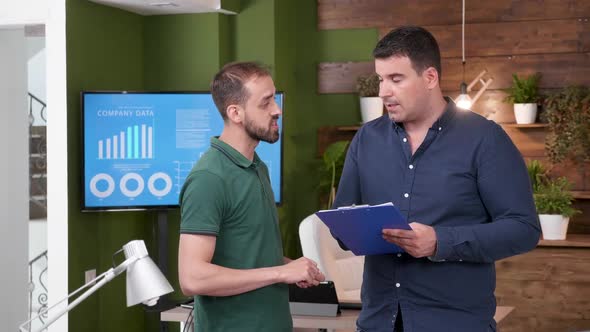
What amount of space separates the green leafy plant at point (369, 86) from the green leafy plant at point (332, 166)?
392 mm

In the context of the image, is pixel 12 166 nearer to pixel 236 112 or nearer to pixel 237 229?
A: pixel 236 112

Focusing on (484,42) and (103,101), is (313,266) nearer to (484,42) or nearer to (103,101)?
(103,101)

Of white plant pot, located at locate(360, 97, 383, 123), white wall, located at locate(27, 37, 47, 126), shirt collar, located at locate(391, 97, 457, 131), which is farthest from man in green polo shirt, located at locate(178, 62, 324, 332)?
white wall, located at locate(27, 37, 47, 126)

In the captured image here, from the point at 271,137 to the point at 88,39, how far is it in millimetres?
2977

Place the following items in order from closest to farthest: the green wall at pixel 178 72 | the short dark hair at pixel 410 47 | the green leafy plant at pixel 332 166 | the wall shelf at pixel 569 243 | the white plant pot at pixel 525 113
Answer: the short dark hair at pixel 410 47 → the green wall at pixel 178 72 → the wall shelf at pixel 569 243 → the white plant pot at pixel 525 113 → the green leafy plant at pixel 332 166

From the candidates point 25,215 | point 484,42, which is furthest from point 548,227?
point 25,215

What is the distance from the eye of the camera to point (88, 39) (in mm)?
5277

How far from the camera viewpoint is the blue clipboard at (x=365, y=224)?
7.61ft

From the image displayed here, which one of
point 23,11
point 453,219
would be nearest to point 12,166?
point 23,11

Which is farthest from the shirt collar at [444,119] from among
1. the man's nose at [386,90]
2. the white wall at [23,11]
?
the white wall at [23,11]

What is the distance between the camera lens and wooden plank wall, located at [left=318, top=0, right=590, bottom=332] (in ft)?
19.4

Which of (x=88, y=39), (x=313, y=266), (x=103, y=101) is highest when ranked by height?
(x=88, y=39)

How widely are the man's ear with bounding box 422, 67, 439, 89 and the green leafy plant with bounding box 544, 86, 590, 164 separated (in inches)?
150

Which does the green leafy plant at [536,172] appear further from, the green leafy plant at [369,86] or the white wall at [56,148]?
the white wall at [56,148]
